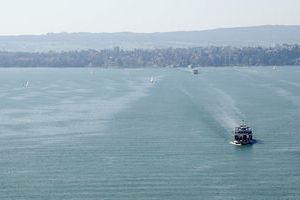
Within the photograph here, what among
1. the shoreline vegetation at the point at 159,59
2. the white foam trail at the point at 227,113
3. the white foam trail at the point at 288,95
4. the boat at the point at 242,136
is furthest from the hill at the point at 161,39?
the boat at the point at 242,136

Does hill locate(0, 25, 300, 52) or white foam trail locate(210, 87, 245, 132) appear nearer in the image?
white foam trail locate(210, 87, 245, 132)

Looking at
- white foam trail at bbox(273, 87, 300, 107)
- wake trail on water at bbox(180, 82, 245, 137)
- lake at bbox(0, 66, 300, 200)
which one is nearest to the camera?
lake at bbox(0, 66, 300, 200)

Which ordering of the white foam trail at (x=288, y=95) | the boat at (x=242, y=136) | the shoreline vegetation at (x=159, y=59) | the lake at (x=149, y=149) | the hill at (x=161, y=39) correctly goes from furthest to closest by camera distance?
the hill at (x=161, y=39) < the shoreline vegetation at (x=159, y=59) < the white foam trail at (x=288, y=95) < the boat at (x=242, y=136) < the lake at (x=149, y=149)

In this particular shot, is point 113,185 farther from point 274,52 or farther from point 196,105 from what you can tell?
point 274,52

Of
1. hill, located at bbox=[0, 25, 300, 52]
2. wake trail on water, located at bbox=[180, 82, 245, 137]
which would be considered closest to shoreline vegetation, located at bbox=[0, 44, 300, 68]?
hill, located at bbox=[0, 25, 300, 52]

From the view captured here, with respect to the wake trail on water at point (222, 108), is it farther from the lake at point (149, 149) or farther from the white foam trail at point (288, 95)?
the white foam trail at point (288, 95)

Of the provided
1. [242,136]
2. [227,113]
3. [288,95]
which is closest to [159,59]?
[288,95]

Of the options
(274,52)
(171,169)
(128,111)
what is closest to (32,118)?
(128,111)

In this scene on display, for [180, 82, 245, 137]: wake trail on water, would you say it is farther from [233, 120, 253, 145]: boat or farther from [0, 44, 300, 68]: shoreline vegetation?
[0, 44, 300, 68]: shoreline vegetation
